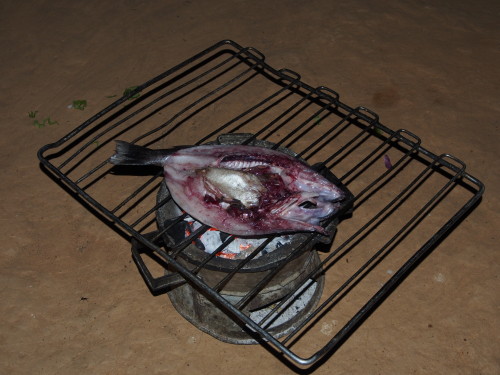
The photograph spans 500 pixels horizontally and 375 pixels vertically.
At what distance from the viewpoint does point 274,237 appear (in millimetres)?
3748

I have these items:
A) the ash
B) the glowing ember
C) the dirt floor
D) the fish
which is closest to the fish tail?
the fish

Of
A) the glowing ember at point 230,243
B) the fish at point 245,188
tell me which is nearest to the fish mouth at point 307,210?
the fish at point 245,188

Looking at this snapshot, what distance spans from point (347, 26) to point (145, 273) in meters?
5.37

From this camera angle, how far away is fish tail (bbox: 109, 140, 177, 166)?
12.9ft

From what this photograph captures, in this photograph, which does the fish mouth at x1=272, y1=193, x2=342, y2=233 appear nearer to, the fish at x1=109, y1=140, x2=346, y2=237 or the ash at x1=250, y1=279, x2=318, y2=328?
the fish at x1=109, y1=140, x2=346, y2=237

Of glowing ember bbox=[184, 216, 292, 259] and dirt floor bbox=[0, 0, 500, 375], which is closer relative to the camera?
glowing ember bbox=[184, 216, 292, 259]

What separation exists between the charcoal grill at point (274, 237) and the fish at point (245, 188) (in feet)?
0.39

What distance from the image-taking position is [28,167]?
577 cm

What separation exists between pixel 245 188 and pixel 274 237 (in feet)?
1.43

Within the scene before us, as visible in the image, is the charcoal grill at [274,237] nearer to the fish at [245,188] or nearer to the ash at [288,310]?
the ash at [288,310]

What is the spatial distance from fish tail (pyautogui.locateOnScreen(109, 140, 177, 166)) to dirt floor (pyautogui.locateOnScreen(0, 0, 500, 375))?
1477mm

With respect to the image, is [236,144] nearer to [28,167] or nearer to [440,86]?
[28,167]

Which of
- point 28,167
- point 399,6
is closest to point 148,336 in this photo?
point 28,167

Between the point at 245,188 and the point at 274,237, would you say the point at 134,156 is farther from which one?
the point at 274,237
